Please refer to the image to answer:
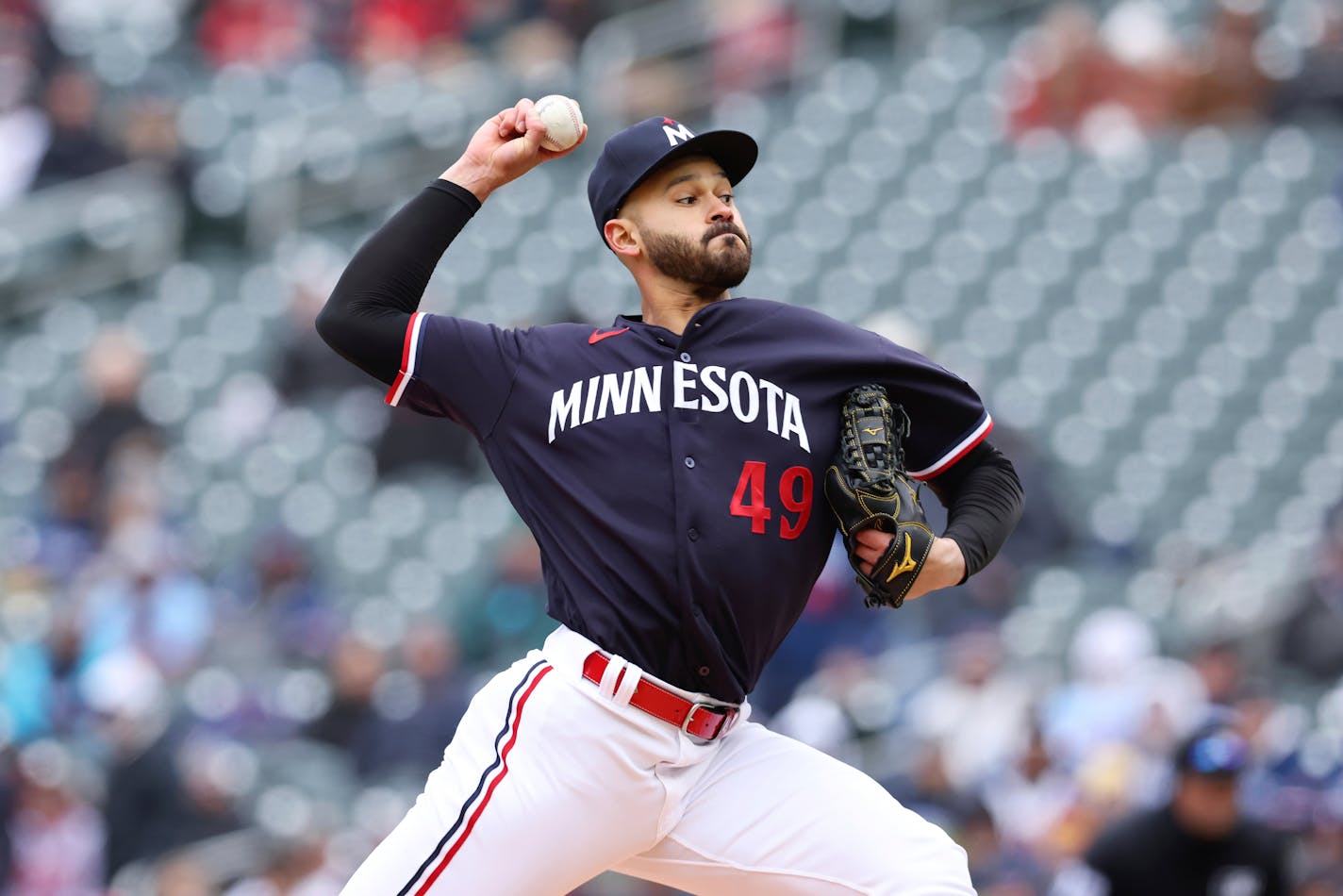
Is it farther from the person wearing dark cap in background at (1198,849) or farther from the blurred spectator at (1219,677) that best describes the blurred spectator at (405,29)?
the person wearing dark cap in background at (1198,849)

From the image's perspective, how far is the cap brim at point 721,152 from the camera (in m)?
3.60

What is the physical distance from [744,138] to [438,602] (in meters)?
6.44

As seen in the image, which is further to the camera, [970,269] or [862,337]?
[970,269]

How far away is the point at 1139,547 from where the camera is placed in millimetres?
9914

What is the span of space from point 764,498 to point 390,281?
31.1 inches

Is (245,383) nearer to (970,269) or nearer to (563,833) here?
(970,269)

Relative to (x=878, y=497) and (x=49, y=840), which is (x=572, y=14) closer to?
(x=49, y=840)

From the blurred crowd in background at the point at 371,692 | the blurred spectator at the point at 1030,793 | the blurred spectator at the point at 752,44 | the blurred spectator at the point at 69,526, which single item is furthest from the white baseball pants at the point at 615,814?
the blurred spectator at the point at 752,44

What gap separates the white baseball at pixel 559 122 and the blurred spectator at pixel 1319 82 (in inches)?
363

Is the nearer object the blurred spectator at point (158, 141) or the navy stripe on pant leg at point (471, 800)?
the navy stripe on pant leg at point (471, 800)

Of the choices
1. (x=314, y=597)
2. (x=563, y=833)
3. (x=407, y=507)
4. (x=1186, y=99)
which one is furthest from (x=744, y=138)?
(x=1186, y=99)

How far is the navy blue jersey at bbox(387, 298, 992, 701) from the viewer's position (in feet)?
11.3

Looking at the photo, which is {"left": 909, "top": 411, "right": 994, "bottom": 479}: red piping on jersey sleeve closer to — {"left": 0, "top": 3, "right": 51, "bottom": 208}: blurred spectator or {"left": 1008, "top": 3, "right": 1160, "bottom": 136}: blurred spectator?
{"left": 1008, "top": 3, "right": 1160, "bottom": 136}: blurred spectator

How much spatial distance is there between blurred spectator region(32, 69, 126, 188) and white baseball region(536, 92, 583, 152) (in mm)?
9084
